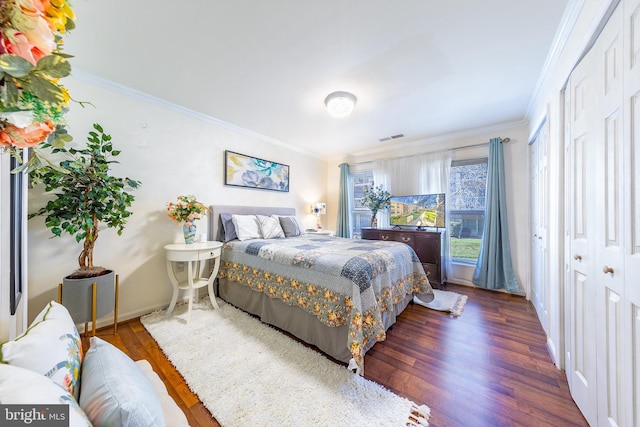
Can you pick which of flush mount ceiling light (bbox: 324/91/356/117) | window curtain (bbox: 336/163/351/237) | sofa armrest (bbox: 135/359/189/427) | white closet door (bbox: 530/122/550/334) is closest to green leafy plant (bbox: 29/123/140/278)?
sofa armrest (bbox: 135/359/189/427)

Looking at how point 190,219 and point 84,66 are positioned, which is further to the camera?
point 190,219

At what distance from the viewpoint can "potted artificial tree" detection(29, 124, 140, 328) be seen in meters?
1.81

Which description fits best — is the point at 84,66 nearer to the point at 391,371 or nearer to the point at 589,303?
the point at 391,371

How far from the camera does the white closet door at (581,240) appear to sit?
4.08 ft

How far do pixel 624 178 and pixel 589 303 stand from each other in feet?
2.46

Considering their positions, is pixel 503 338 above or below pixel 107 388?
below

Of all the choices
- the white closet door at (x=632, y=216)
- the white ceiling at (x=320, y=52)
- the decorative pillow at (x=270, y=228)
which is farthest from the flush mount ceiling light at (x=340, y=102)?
the white closet door at (x=632, y=216)

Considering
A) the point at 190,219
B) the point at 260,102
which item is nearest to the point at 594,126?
the point at 260,102

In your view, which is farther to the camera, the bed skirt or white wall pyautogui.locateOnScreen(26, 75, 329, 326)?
white wall pyautogui.locateOnScreen(26, 75, 329, 326)

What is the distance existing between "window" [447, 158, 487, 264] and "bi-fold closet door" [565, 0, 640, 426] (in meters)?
2.19

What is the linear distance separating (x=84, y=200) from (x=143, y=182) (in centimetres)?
64

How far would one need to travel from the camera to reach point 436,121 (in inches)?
126

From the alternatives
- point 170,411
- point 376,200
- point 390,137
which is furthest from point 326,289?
point 390,137

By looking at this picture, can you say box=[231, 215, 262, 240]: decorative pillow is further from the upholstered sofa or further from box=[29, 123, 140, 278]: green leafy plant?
the upholstered sofa
